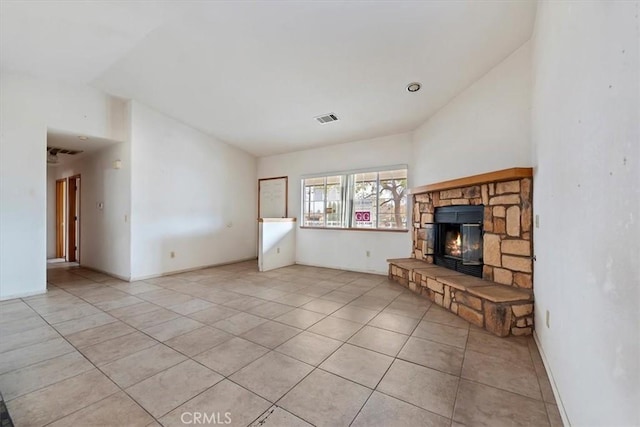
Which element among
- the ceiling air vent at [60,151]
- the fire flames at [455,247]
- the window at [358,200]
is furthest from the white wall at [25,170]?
the fire flames at [455,247]

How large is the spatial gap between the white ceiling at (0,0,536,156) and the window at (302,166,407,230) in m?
1.12

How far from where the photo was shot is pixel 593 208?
3.95 ft

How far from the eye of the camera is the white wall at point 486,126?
2748 mm

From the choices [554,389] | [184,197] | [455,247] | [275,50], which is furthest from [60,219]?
[554,389]

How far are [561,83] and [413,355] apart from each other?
2201mm

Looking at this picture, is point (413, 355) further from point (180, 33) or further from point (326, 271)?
point (180, 33)

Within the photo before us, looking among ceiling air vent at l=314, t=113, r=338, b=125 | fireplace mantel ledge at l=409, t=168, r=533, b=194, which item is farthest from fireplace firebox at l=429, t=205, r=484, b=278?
ceiling air vent at l=314, t=113, r=338, b=125

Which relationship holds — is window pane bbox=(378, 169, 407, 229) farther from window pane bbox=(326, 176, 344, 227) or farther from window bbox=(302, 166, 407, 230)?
window pane bbox=(326, 176, 344, 227)

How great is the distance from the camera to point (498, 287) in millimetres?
2754

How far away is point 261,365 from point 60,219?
798cm

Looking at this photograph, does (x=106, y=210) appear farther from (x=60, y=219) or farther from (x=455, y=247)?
(x=455, y=247)

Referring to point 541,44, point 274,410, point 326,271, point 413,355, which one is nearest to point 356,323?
point 413,355

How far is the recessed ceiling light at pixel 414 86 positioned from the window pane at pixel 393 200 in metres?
1.62

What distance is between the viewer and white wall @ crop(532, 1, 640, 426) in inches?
35.1
